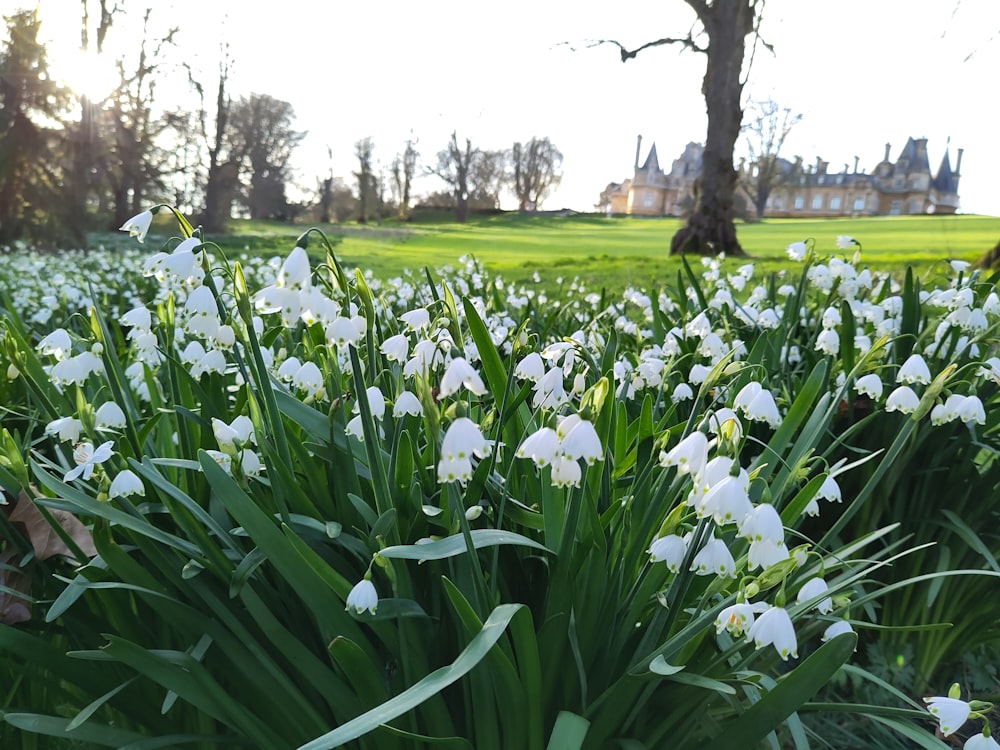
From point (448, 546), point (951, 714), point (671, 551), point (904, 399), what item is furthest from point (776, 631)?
point (904, 399)

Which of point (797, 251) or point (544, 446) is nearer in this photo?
point (544, 446)

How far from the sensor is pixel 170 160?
Answer: 334 inches

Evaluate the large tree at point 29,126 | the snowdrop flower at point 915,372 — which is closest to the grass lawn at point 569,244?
the large tree at point 29,126

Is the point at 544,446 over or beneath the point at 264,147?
beneath

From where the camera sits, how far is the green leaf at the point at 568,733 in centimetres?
94

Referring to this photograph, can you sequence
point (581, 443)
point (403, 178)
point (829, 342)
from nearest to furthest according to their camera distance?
1. point (581, 443)
2. point (829, 342)
3. point (403, 178)

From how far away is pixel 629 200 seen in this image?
1032cm

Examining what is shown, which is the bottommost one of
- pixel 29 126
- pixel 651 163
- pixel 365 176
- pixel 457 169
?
pixel 365 176

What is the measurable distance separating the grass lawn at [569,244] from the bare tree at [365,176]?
25 centimetres

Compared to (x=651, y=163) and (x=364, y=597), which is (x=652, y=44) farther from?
(x=364, y=597)

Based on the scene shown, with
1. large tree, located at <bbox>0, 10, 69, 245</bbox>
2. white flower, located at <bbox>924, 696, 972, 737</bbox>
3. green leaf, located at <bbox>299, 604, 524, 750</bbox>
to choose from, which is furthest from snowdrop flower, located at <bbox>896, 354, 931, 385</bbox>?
large tree, located at <bbox>0, 10, 69, 245</bbox>

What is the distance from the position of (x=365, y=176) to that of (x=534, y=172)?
2164mm

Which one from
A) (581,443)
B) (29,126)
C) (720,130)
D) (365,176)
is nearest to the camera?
(581,443)

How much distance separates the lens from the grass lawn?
22.7 feet
